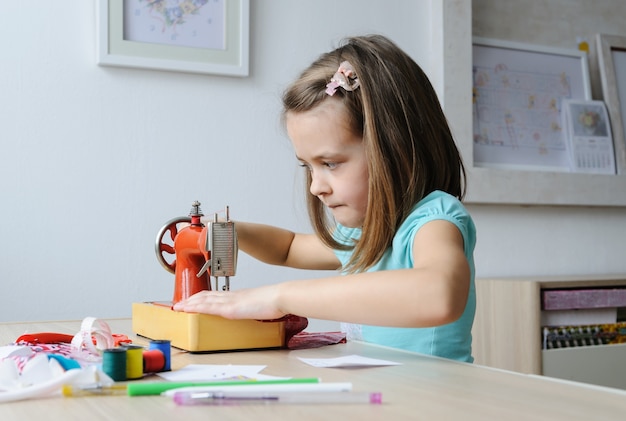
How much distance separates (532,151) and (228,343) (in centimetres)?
209

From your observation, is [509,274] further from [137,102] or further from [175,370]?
[175,370]

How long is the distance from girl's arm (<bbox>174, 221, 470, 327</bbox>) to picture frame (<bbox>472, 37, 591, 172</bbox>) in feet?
5.96

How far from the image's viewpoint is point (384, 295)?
973 millimetres

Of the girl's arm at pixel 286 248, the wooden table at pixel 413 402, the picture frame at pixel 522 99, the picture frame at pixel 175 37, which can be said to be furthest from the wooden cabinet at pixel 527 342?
the wooden table at pixel 413 402

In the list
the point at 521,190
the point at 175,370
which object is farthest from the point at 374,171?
the point at 521,190

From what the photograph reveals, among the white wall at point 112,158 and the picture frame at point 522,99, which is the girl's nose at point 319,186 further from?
the picture frame at point 522,99

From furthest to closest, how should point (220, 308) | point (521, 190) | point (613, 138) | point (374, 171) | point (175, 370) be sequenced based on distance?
point (613, 138) → point (521, 190) → point (374, 171) → point (220, 308) → point (175, 370)

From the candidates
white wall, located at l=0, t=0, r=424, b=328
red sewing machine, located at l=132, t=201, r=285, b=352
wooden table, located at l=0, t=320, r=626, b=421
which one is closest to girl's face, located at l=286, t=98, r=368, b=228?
red sewing machine, located at l=132, t=201, r=285, b=352

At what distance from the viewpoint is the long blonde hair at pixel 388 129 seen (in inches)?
49.3

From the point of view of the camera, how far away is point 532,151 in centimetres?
292

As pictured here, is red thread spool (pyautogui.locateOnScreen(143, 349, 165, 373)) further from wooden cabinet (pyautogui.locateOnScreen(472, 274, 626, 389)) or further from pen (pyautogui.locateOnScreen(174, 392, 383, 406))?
wooden cabinet (pyautogui.locateOnScreen(472, 274, 626, 389))

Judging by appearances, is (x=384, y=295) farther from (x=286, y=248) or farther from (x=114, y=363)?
A: (x=286, y=248)

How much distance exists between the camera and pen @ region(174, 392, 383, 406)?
72 centimetres

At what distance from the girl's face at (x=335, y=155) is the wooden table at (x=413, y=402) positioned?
1.25 feet
